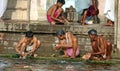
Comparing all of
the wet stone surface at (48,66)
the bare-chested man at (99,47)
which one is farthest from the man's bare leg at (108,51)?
the wet stone surface at (48,66)

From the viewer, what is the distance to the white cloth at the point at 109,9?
708 inches

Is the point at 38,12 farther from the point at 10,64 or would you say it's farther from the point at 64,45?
the point at 10,64

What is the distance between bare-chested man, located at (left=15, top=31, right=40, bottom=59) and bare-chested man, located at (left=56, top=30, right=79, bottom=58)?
0.70 metres

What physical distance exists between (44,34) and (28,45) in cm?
114

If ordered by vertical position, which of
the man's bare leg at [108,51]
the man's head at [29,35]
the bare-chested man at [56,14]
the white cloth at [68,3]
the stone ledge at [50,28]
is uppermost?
the white cloth at [68,3]

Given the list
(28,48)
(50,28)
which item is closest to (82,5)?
(50,28)

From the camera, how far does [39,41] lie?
16375 mm

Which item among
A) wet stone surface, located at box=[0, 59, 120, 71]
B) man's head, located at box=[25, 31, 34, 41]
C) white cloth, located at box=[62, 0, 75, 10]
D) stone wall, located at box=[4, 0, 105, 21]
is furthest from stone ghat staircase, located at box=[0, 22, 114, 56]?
white cloth, located at box=[62, 0, 75, 10]

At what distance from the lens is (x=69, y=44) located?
52.6 ft

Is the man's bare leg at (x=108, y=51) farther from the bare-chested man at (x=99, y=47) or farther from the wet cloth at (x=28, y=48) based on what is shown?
the wet cloth at (x=28, y=48)

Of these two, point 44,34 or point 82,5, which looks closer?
point 44,34

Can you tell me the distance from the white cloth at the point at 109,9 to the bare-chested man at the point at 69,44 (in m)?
2.39

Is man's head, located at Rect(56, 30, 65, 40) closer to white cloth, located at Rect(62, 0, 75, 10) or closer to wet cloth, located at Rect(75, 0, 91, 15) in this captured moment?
wet cloth, located at Rect(75, 0, 91, 15)

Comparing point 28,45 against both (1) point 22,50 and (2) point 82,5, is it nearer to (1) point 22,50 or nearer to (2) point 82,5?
(1) point 22,50
